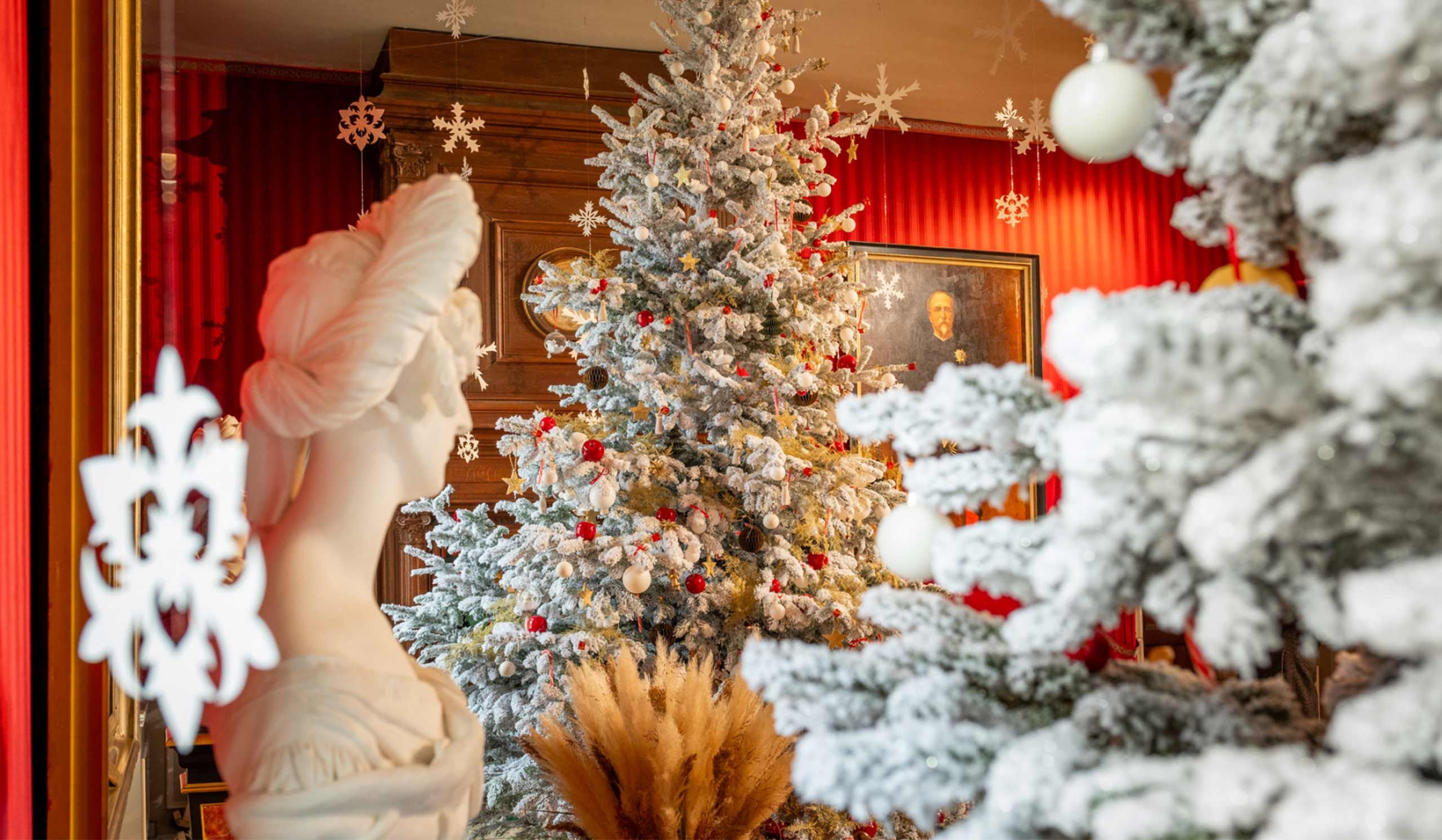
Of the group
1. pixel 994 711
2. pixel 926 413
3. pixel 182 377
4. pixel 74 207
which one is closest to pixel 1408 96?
pixel 926 413

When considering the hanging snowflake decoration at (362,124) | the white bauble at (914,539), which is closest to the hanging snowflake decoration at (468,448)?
the hanging snowflake decoration at (362,124)

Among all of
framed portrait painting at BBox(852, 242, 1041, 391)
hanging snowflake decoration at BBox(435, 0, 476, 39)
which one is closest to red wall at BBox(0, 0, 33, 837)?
hanging snowflake decoration at BBox(435, 0, 476, 39)

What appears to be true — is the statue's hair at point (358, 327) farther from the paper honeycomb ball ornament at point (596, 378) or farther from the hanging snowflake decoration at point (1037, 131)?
the hanging snowflake decoration at point (1037, 131)

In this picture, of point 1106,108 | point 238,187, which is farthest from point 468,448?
point 1106,108

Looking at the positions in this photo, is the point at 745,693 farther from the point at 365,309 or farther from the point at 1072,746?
the point at 1072,746

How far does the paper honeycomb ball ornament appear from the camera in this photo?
318 centimetres

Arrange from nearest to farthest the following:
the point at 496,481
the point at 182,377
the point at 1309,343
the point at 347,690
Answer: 1. the point at 1309,343
2. the point at 347,690
3. the point at 182,377
4. the point at 496,481

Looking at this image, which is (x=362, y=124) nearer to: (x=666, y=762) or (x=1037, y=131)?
(x=1037, y=131)

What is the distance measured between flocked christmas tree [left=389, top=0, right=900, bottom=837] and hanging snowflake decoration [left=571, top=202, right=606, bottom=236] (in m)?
0.62

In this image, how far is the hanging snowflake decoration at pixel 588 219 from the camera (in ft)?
12.7

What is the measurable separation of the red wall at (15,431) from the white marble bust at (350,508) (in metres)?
0.37

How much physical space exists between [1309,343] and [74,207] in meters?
1.89

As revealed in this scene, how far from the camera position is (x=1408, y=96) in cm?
54

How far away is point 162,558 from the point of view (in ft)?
Answer: 6.42
